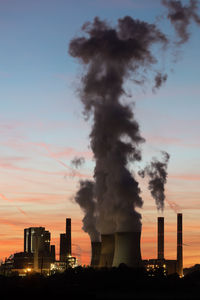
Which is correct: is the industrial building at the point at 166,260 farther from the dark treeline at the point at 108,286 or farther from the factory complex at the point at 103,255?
the dark treeline at the point at 108,286

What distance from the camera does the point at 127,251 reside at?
96.4m

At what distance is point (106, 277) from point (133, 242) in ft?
31.8

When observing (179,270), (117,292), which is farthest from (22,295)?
(179,270)

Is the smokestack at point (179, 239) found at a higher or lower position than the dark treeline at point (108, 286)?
higher

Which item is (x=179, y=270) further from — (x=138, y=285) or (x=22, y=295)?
(x=22, y=295)

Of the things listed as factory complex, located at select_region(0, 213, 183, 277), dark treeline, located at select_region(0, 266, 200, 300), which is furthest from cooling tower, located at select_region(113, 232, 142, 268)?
dark treeline, located at select_region(0, 266, 200, 300)

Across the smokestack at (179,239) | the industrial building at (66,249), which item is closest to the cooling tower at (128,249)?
the smokestack at (179,239)

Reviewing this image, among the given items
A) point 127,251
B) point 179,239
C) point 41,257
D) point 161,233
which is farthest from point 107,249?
point 41,257

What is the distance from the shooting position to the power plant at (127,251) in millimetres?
96625

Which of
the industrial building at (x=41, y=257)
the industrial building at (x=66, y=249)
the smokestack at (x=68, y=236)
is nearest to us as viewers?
the smokestack at (x=68, y=236)

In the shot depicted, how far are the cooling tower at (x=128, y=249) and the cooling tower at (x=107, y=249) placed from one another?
1223 cm

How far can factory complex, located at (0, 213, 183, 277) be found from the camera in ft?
319

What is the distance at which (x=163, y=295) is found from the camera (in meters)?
90.4

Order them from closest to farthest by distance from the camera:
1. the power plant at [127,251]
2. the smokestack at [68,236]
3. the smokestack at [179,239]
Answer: the power plant at [127,251] → the smokestack at [179,239] → the smokestack at [68,236]
